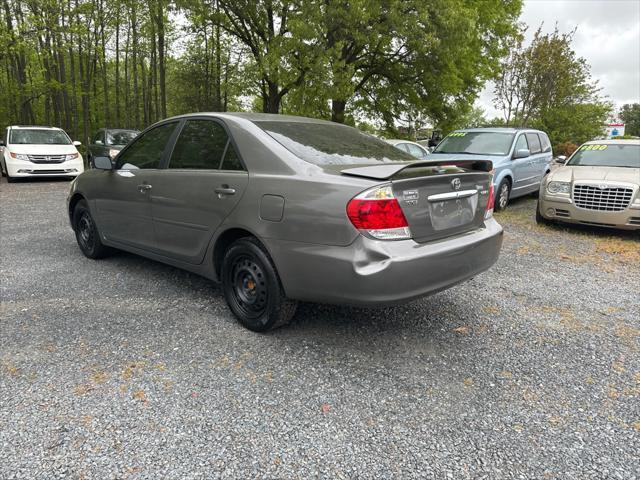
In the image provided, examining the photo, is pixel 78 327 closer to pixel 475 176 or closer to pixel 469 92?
pixel 475 176

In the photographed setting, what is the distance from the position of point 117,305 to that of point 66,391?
1.35 meters

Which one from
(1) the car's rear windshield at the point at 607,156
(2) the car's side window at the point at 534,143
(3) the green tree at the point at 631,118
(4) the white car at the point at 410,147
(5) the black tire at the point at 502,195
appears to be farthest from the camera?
(3) the green tree at the point at 631,118

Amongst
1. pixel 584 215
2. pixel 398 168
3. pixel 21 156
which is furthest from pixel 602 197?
pixel 21 156

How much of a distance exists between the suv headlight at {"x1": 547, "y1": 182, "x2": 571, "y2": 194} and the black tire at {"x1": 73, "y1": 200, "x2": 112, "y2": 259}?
6.57 m

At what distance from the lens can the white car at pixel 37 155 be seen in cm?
1266

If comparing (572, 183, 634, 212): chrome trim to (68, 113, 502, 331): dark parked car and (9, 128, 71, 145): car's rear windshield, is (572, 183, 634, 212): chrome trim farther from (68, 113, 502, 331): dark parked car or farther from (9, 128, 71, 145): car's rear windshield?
(9, 128, 71, 145): car's rear windshield

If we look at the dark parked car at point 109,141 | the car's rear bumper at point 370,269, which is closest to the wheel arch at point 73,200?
the car's rear bumper at point 370,269

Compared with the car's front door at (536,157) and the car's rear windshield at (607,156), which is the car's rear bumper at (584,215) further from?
the car's front door at (536,157)

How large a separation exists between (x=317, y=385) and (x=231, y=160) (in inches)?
69.6

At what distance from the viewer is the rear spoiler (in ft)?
9.12

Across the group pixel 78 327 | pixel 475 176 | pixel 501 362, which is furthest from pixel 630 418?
pixel 78 327

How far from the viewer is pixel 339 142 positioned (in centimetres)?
370

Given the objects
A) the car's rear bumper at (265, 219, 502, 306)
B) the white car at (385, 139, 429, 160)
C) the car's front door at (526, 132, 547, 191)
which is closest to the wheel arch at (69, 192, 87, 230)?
the car's rear bumper at (265, 219, 502, 306)

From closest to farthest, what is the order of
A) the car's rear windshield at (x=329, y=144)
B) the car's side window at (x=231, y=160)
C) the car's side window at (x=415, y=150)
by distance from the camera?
the car's rear windshield at (x=329, y=144)
the car's side window at (x=231, y=160)
the car's side window at (x=415, y=150)
